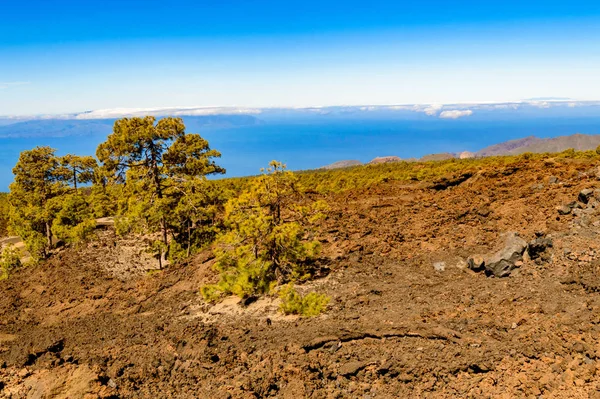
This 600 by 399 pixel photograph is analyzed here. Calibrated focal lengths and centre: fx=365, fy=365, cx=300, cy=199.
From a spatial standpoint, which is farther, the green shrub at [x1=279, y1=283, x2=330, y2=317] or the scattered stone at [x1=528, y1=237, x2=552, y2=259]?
the scattered stone at [x1=528, y1=237, x2=552, y2=259]

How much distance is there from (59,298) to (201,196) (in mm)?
7650

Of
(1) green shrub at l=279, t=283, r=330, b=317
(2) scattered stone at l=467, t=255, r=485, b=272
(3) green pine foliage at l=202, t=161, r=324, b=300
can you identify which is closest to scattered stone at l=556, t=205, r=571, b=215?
(2) scattered stone at l=467, t=255, r=485, b=272

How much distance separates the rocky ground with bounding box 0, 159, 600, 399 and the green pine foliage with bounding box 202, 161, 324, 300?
0.82 meters

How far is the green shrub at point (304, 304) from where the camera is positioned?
10500 mm

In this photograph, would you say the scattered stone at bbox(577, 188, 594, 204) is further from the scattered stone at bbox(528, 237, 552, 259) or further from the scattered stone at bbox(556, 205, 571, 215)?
the scattered stone at bbox(528, 237, 552, 259)

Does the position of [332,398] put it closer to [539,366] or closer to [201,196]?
[539,366]

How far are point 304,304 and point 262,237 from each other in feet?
8.95

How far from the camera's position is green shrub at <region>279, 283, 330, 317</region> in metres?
10.5

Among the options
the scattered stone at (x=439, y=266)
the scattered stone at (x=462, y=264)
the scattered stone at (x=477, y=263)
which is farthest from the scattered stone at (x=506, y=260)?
the scattered stone at (x=439, y=266)

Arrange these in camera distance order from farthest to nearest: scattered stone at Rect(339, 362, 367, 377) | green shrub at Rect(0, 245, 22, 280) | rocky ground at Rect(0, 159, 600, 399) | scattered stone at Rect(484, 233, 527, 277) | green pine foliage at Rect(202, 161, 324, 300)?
1. green shrub at Rect(0, 245, 22, 280)
2. green pine foliage at Rect(202, 161, 324, 300)
3. scattered stone at Rect(484, 233, 527, 277)
4. scattered stone at Rect(339, 362, 367, 377)
5. rocky ground at Rect(0, 159, 600, 399)

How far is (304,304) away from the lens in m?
10.8

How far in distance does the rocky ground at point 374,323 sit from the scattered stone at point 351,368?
0.04 metres

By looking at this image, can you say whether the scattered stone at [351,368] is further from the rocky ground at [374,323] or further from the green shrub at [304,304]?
the green shrub at [304,304]

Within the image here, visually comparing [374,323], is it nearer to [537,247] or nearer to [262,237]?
[262,237]
